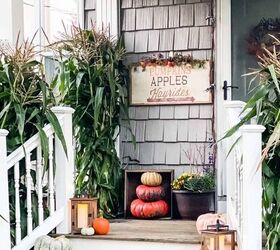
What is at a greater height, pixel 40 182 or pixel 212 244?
pixel 40 182

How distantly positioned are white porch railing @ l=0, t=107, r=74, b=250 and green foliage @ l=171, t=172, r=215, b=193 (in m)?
1.01

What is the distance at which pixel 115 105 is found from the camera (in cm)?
475

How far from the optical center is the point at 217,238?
3.11 meters

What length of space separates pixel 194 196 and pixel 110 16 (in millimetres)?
1892

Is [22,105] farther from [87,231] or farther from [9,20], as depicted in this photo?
[9,20]

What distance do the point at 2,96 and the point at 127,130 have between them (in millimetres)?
1687

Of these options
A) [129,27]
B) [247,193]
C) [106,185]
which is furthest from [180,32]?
[247,193]

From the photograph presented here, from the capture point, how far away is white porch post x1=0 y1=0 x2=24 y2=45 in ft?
14.5

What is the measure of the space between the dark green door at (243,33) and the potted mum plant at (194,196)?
846 mm

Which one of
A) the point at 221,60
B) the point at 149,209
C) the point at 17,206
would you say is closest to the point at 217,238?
the point at 17,206

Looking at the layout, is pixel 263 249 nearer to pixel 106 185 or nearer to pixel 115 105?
pixel 106 185

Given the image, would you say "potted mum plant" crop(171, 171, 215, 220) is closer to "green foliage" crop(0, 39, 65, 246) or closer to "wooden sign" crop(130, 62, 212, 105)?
"wooden sign" crop(130, 62, 212, 105)

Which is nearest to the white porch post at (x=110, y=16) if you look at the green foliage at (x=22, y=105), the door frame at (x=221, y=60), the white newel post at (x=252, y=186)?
the door frame at (x=221, y=60)

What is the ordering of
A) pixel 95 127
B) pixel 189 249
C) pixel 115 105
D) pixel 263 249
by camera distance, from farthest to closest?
pixel 115 105 → pixel 95 127 → pixel 189 249 → pixel 263 249
